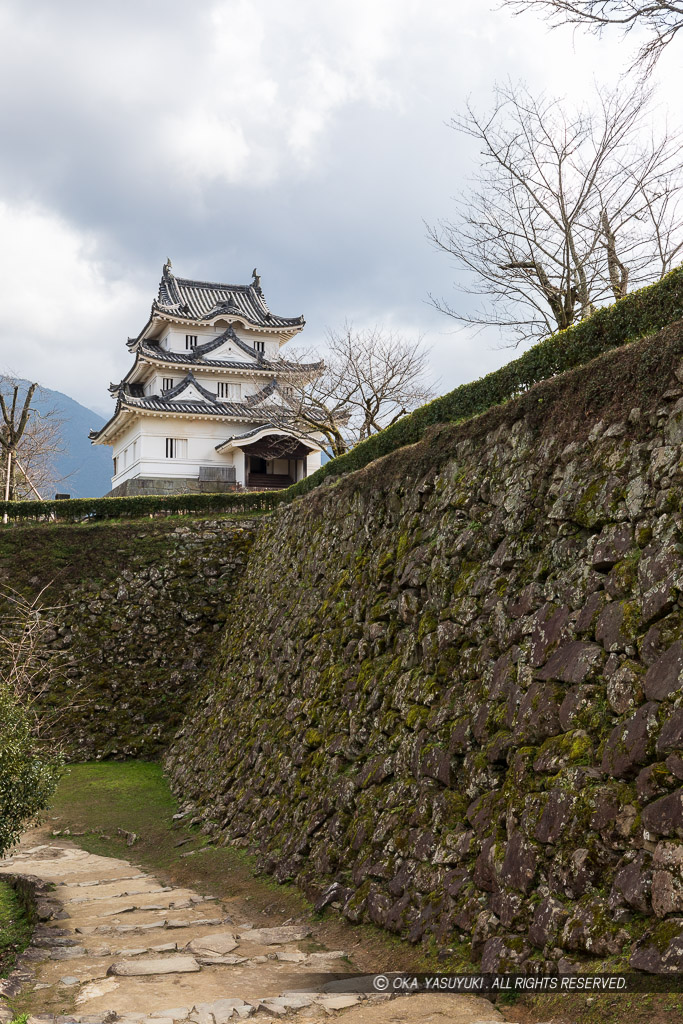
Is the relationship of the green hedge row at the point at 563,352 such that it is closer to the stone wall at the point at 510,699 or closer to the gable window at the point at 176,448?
the stone wall at the point at 510,699

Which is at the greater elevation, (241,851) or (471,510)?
(471,510)

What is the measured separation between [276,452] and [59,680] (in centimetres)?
1776

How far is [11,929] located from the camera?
9.36 m

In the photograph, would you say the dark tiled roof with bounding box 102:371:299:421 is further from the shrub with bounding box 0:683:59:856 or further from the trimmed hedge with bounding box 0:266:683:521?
the shrub with bounding box 0:683:59:856

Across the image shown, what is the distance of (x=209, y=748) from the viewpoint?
16.9m

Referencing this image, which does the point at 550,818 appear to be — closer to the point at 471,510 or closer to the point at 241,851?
the point at 471,510

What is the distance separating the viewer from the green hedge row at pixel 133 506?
1009 inches

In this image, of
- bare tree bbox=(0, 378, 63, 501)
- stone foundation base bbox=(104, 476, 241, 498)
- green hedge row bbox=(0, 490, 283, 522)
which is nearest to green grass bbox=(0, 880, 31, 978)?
green hedge row bbox=(0, 490, 283, 522)

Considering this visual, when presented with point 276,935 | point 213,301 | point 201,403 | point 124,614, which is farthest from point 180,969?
point 213,301

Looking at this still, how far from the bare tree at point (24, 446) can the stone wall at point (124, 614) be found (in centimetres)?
797

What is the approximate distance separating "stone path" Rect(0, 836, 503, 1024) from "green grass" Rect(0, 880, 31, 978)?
0.19m

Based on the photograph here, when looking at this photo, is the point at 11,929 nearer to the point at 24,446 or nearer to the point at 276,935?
the point at 276,935

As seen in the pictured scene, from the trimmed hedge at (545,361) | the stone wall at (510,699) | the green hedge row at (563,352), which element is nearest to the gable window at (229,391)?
the trimmed hedge at (545,361)

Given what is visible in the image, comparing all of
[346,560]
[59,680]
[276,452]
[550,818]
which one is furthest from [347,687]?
[276,452]
